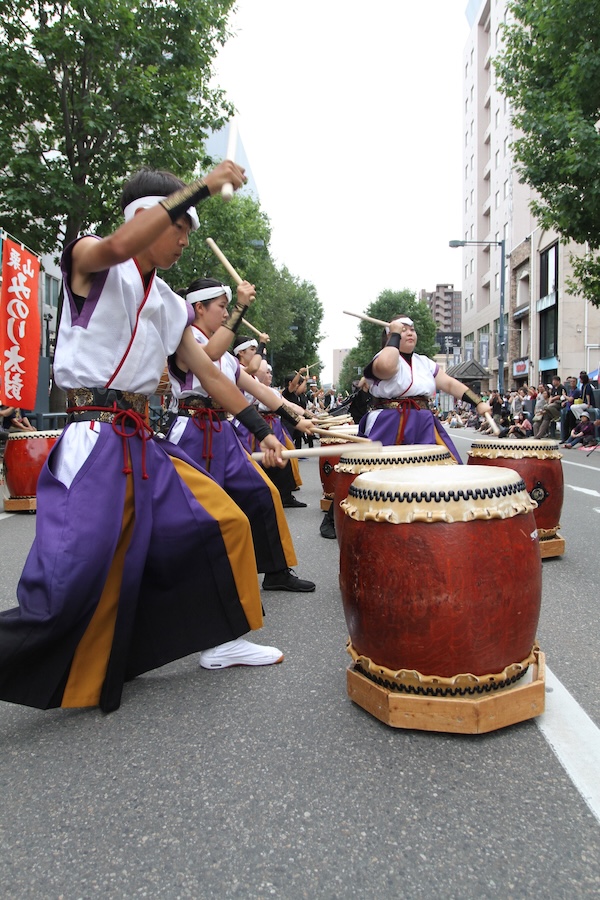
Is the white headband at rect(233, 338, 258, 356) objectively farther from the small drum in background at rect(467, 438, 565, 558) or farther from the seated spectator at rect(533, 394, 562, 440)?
the seated spectator at rect(533, 394, 562, 440)

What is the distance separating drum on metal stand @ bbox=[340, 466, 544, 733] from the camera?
2297 mm

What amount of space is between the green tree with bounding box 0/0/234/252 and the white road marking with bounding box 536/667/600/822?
40.3 ft

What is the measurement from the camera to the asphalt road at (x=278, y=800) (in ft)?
5.60

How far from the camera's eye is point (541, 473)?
16.9 feet

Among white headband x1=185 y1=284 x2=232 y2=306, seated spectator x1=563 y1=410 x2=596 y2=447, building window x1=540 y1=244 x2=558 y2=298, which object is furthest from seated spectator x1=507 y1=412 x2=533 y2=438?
white headband x1=185 y1=284 x2=232 y2=306

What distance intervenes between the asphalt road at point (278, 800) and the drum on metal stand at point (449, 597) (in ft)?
0.23

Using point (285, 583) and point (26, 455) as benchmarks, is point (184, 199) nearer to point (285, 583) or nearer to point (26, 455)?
point (285, 583)

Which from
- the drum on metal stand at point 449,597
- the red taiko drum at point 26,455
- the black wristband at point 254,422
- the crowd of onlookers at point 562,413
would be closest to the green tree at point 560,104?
the crowd of onlookers at point 562,413

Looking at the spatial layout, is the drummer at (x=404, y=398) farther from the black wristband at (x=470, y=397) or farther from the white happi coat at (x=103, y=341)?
the white happi coat at (x=103, y=341)

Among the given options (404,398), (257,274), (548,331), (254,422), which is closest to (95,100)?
(404,398)

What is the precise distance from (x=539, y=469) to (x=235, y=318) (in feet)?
8.91

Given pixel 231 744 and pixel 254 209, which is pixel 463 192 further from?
pixel 231 744

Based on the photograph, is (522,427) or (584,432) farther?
(522,427)

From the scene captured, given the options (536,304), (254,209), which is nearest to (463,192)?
(536,304)
